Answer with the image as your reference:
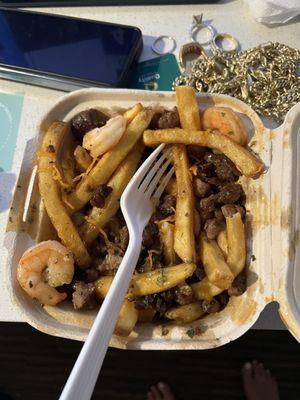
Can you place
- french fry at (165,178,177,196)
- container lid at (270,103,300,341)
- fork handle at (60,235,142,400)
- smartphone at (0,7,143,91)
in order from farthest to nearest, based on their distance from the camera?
smartphone at (0,7,143,91)
french fry at (165,178,177,196)
container lid at (270,103,300,341)
fork handle at (60,235,142,400)

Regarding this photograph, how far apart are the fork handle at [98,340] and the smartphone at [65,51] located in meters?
0.68

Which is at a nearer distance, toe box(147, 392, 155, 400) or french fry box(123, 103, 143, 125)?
french fry box(123, 103, 143, 125)

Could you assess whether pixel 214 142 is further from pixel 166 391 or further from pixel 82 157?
pixel 166 391

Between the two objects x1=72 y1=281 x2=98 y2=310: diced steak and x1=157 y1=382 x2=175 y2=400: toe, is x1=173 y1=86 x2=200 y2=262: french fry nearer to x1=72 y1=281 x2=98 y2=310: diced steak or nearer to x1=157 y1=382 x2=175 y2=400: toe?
x1=72 y1=281 x2=98 y2=310: diced steak

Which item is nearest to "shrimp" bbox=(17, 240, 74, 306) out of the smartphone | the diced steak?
the diced steak

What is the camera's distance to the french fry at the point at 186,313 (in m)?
1.22

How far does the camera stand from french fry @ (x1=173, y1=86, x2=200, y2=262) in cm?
120

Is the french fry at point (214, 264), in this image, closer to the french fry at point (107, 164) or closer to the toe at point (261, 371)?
the french fry at point (107, 164)

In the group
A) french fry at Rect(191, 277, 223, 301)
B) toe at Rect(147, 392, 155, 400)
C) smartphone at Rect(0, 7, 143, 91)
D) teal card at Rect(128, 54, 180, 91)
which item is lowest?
toe at Rect(147, 392, 155, 400)

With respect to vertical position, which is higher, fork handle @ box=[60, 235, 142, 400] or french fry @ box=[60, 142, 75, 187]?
french fry @ box=[60, 142, 75, 187]

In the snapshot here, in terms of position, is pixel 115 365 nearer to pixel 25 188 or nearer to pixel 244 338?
pixel 244 338

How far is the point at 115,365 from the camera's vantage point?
6.96ft

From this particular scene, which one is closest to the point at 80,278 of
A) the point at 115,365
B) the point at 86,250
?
the point at 86,250

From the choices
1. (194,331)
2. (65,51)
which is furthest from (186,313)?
(65,51)
